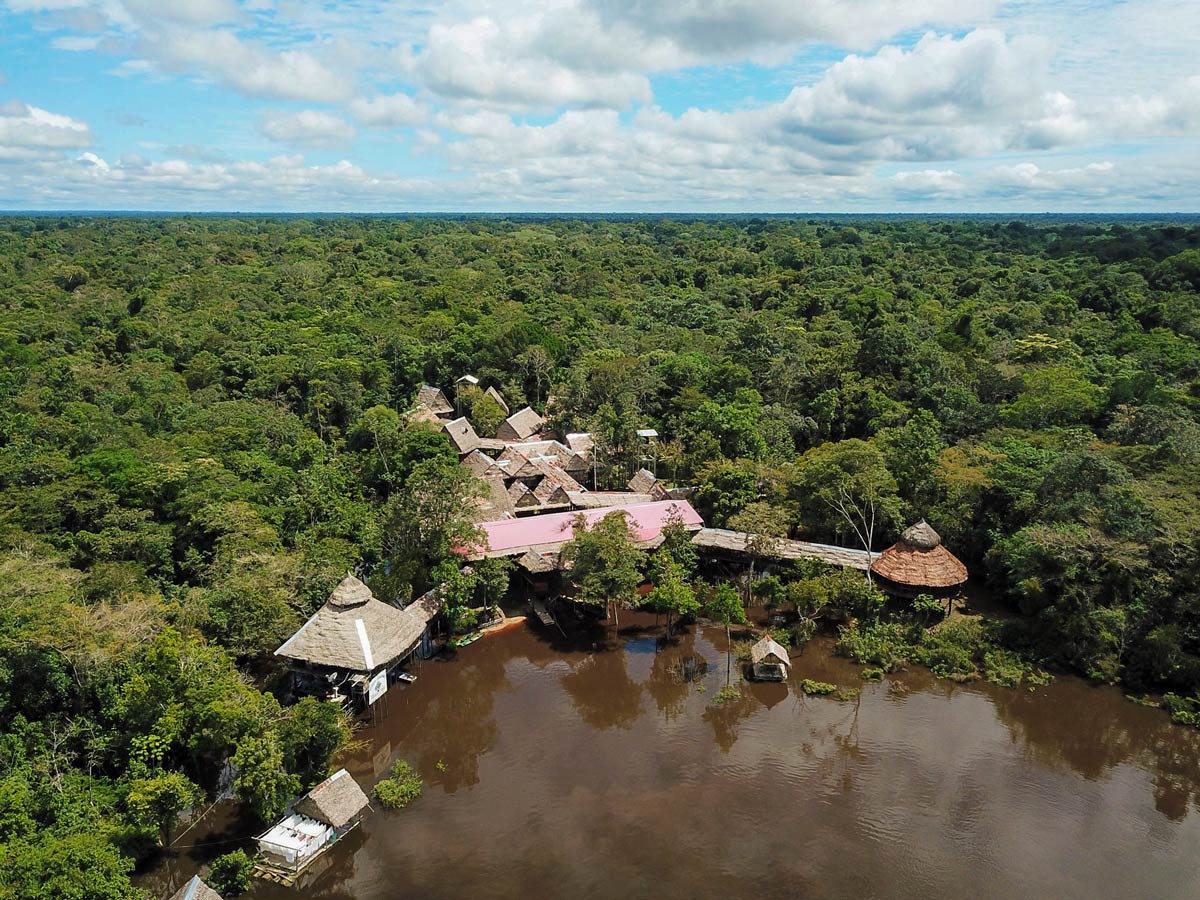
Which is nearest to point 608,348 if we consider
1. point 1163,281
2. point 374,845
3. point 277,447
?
point 277,447

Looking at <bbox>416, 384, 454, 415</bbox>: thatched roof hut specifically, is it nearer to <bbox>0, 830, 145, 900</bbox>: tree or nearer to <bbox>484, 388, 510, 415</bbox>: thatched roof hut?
<bbox>484, 388, 510, 415</bbox>: thatched roof hut

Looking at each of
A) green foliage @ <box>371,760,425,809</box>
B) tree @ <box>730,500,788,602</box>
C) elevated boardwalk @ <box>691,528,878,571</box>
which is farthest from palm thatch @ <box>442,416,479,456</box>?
green foliage @ <box>371,760,425,809</box>

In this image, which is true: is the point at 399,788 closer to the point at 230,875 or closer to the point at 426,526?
the point at 230,875

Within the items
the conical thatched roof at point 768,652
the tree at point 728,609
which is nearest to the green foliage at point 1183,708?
the conical thatched roof at point 768,652

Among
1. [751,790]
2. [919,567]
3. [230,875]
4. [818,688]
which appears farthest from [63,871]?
[919,567]

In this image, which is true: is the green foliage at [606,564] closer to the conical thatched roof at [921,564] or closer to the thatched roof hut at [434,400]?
the conical thatched roof at [921,564]
